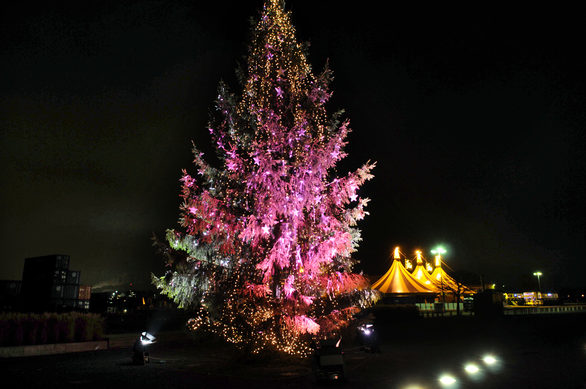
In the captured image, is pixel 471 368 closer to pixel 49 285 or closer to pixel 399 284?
pixel 49 285

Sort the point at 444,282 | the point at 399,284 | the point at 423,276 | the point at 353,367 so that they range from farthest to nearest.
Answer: the point at 423,276, the point at 444,282, the point at 399,284, the point at 353,367

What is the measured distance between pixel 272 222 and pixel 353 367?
197 inches

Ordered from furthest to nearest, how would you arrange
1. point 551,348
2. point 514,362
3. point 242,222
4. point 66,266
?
point 66,266 → point 551,348 → point 242,222 → point 514,362

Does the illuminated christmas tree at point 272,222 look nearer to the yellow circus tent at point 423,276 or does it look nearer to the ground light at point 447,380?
the ground light at point 447,380

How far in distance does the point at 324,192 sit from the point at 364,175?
1513 millimetres

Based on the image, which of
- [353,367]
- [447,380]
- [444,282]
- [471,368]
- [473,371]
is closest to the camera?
[447,380]

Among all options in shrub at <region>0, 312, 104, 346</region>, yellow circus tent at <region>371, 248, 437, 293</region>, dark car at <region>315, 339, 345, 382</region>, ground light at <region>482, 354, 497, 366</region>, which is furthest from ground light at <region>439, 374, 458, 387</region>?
yellow circus tent at <region>371, 248, 437, 293</region>

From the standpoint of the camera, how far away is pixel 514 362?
43.0 ft

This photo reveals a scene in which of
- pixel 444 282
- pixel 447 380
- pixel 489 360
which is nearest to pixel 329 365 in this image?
pixel 447 380

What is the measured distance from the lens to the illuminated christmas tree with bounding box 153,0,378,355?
535 inches

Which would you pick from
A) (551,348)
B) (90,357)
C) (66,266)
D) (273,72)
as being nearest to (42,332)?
(90,357)

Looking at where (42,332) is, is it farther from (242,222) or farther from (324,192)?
(324,192)

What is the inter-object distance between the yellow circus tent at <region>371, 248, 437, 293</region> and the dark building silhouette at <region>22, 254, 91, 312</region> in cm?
2328

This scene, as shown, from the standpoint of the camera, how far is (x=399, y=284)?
1485 inches
